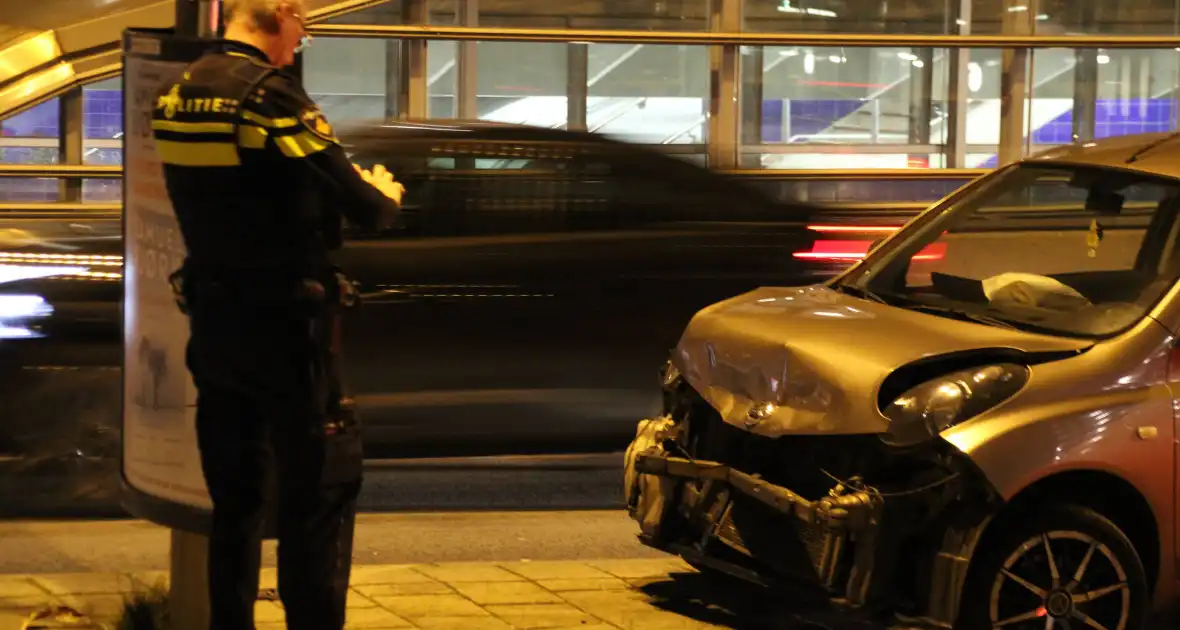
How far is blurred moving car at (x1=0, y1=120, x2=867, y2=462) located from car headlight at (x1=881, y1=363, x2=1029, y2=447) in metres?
2.97

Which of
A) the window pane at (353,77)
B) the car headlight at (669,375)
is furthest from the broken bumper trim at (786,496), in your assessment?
the window pane at (353,77)

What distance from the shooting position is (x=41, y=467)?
7.77 metres

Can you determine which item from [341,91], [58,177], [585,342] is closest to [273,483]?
[585,342]

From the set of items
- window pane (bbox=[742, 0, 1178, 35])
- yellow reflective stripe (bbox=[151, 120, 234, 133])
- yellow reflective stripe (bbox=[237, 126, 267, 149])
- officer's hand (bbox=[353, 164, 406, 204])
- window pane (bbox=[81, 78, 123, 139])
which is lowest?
officer's hand (bbox=[353, 164, 406, 204])

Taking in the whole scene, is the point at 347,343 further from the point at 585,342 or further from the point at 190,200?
the point at 190,200

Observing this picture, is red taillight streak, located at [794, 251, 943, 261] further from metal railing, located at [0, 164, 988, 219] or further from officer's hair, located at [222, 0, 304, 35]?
officer's hair, located at [222, 0, 304, 35]

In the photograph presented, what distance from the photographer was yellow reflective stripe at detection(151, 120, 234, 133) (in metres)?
4.27

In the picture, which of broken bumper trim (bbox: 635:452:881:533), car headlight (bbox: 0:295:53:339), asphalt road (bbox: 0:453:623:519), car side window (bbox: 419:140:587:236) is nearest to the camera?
broken bumper trim (bbox: 635:452:881:533)

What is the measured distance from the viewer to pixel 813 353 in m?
5.24

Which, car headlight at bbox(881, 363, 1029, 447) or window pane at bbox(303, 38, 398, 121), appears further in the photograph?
window pane at bbox(303, 38, 398, 121)

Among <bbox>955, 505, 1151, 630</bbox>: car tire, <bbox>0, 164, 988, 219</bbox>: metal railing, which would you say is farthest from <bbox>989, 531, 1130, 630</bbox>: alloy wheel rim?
<bbox>0, 164, 988, 219</bbox>: metal railing

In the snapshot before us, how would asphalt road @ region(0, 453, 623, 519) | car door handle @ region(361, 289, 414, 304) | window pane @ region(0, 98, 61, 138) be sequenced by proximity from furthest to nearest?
window pane @ region(0, 98, 61, 138), car door handle @ region(361, 289, 414, 304), asphalt road @ region(0, 453, 623, 519)

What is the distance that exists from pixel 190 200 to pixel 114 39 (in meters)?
9.03

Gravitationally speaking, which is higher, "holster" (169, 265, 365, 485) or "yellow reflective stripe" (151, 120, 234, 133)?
"yellow reflective stripe" (151, 120, 234, 133)
